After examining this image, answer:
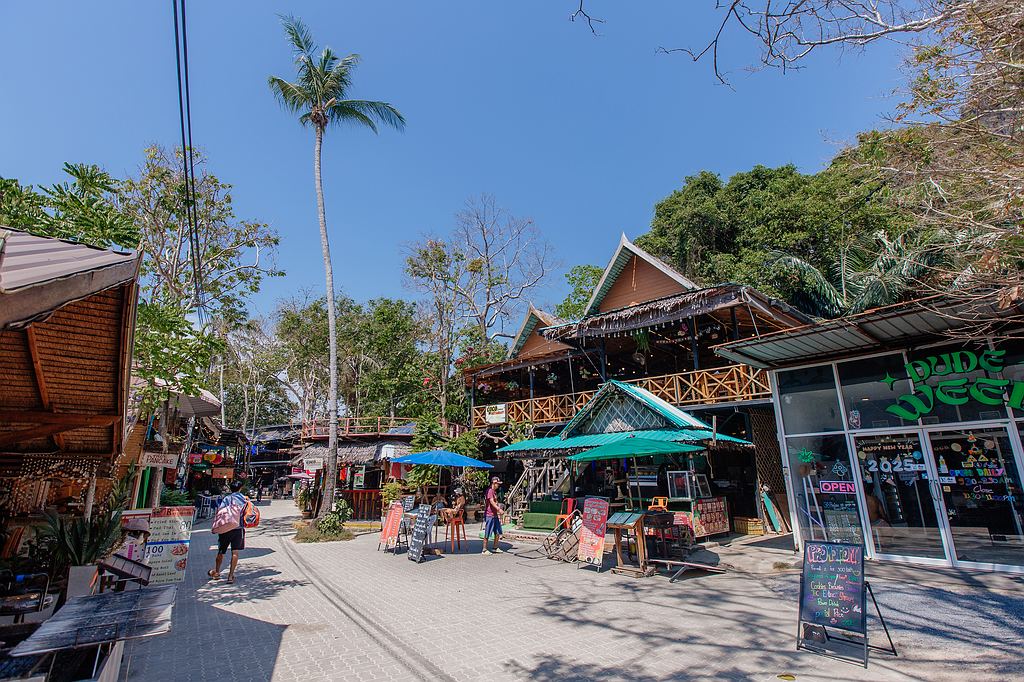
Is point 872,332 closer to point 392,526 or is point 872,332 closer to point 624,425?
point 624,425

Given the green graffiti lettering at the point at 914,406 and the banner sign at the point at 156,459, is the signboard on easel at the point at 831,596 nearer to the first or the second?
the green graffiti lettering at the point at 914,406

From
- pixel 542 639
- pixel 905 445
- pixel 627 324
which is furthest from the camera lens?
pixel 627 324

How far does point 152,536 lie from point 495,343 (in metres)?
21.1

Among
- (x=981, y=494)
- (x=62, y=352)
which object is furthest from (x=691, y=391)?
(x=62, y=352)

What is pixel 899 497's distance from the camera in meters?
9.02

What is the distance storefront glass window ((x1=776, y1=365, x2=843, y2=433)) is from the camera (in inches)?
391

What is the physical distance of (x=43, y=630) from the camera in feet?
10.6

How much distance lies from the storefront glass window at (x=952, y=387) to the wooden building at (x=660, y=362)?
11.5 ft

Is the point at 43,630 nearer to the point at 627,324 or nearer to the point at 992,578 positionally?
the point at 992,578

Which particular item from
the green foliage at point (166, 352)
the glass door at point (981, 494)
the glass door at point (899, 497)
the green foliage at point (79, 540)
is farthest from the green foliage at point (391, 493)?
the glass door at point (981, 494)

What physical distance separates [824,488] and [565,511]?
6.87 m

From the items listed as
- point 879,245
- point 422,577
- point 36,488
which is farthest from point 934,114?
point 879,245

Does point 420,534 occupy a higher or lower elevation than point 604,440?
lower

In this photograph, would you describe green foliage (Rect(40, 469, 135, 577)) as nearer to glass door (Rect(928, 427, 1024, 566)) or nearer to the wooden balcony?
glass door (Rect(928, 427, 1024, 566))
